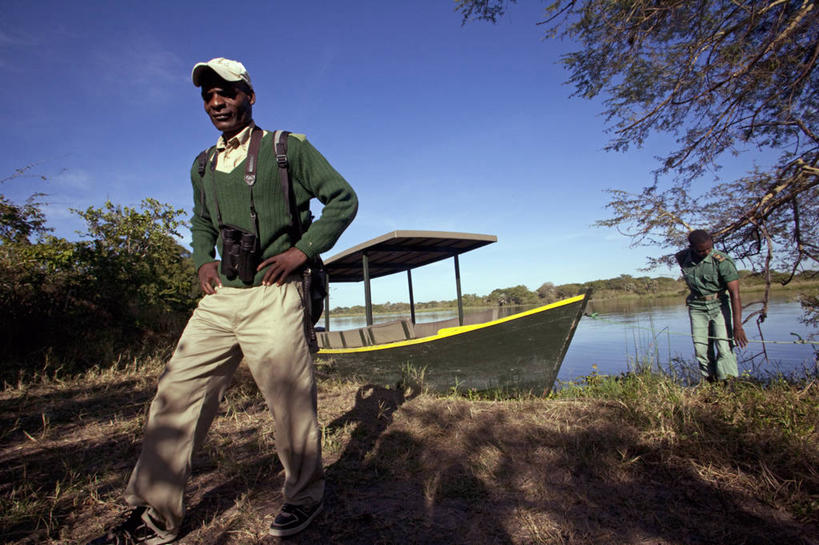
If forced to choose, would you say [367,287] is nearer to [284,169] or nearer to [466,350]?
[466,350]

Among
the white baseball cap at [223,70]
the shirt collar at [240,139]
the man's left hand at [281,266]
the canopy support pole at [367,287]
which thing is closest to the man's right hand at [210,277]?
the man's left hand at [281,266]

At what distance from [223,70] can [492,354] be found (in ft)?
12.2

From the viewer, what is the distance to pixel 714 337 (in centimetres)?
410

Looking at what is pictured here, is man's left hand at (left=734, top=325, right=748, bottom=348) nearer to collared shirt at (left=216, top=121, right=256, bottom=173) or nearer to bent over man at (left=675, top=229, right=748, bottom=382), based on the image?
bent over man at (left=675, top=229, right=748, bottom=382)

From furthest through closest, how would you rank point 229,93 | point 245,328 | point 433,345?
point 433,345 → point 229,93 → point 245,328

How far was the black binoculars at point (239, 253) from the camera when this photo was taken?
1.68 meters

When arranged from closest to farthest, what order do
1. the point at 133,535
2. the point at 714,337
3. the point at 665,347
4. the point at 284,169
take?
the point at 133,535 < the point at 284,169 < the point at 714,337 < the point at 665,347

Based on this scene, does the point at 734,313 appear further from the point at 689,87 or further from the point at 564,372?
the point at 564,372

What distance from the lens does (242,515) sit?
173 cm

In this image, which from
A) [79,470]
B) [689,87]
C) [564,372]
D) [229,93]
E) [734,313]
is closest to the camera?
[229,93]

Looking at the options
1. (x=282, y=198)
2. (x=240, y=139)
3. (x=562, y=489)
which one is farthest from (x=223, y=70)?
(x=562, y=489)

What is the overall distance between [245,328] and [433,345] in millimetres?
3127

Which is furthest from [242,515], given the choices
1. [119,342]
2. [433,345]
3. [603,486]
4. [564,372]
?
[564,372]

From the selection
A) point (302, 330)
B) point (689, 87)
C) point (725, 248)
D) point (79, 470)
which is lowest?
point (79, 470)
